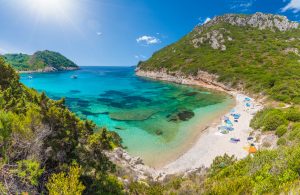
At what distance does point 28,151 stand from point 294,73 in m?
63.6

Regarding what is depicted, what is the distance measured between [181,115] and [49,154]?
25373 mm

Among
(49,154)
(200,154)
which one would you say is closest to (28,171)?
(49,154)

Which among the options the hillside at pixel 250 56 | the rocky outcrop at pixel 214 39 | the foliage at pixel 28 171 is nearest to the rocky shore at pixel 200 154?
the foliage at pixel 28 171

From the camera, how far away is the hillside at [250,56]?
4559cm

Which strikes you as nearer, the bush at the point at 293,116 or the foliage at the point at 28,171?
the foliage at the point at 28,171

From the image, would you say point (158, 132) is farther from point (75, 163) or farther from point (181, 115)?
point (75, 163)

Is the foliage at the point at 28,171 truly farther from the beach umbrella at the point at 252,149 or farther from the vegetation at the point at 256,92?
the beach umbrella at the point at 252,149

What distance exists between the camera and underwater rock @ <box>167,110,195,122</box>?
29.0m

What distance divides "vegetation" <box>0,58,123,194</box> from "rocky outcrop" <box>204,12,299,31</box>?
441 ft

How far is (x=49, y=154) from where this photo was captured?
753cm

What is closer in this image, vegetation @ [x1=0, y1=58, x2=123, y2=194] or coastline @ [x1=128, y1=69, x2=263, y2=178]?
vegetation @ [x1=0, y1=58, x2=123, y2=194]

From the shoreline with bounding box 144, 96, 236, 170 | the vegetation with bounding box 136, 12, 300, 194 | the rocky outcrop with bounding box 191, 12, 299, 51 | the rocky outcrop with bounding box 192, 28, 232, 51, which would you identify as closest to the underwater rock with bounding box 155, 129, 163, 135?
the shoreline with bounding box 144, 96, 236, 170

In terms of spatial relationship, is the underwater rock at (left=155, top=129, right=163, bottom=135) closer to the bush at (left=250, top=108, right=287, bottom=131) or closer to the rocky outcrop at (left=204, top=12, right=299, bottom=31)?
the bush at (left=250, top=108, right=287, bottom=131)

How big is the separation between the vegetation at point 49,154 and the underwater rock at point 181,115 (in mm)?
18857
